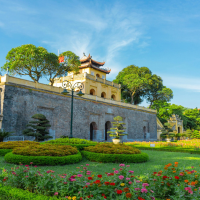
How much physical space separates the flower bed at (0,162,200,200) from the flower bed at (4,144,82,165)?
121 inches

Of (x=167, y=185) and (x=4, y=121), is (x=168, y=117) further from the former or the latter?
(x=167, y=185)

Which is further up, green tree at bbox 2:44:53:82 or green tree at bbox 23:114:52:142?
green tree at bbox 2:44:53:82

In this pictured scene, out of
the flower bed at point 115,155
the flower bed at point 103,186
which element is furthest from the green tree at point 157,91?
the flower bed at point 103,186

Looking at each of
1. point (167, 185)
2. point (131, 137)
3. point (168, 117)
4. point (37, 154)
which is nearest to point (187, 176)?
point (167, 185)

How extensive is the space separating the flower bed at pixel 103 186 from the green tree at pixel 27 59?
61.5ft

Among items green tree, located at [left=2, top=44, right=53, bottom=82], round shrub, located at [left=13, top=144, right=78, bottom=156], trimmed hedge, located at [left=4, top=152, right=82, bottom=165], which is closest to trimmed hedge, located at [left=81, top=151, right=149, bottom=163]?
round shrub, located at [left=13, top=144, right=78, bottom=156]

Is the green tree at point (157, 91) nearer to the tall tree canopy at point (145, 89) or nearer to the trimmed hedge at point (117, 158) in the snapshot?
the tall tree canopy at point (145, 89)

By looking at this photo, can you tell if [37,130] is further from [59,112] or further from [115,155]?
[115,155]

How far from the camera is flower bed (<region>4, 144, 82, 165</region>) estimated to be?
25.4ft

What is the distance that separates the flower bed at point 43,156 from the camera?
7.74 metres

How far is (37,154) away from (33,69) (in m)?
16.9

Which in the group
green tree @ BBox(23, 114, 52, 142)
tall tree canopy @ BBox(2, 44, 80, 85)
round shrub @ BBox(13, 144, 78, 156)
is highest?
tall tree canopy @ BBox(2, 44, 80, 85)

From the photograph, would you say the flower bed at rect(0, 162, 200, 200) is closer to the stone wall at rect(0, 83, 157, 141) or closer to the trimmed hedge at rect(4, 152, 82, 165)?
the trimmed hedge at rect(4, 152, 82, 165)

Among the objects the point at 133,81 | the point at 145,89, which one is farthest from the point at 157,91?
the point at 133,81
